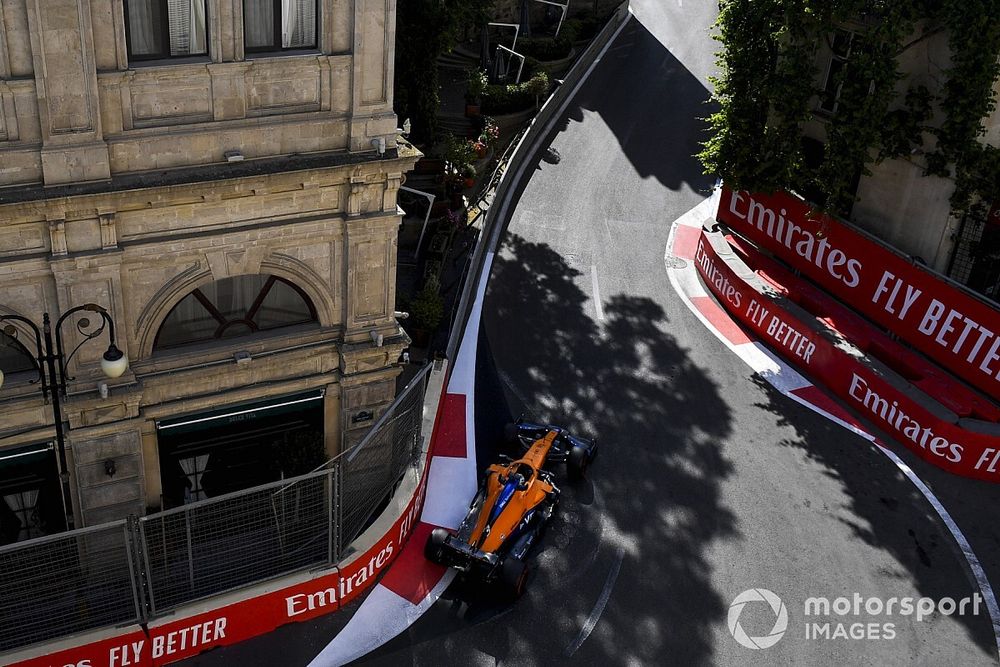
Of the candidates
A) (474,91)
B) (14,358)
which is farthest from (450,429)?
(474,91)

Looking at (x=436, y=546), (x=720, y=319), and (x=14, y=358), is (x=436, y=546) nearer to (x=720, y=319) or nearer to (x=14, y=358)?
(x=14, y=358)

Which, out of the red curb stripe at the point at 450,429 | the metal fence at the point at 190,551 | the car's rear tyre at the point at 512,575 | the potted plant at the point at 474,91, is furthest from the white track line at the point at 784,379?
the metal fence at the point at 190,551

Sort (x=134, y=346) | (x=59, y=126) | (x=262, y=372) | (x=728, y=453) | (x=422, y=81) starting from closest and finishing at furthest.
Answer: (x=59, y=126)
(x=134, y=346)
(x=262, y=372)
(x=728, y=453)
(x=422, y=81)

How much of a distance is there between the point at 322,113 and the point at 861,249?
14211mm

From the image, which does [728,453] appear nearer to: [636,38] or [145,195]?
[145,195]

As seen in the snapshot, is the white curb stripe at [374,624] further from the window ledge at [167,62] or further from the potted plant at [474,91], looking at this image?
the potted plant at [474,91]

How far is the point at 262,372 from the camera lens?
1894 centimetres

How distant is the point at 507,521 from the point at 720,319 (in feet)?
34.7

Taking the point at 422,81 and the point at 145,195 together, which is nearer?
the point at 145,195

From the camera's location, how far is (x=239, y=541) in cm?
1705

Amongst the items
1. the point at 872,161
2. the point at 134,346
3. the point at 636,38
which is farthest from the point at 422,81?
the point at 636,38

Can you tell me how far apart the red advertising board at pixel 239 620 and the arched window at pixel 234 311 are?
4029mm

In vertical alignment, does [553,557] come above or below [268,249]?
below

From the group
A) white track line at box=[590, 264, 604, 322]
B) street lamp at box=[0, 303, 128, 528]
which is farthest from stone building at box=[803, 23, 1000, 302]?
street lamp at box=[0, 303, 128, 528]
